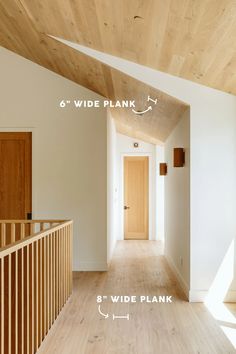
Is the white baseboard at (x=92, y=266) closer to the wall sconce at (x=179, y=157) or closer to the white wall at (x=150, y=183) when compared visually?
the wall sconce at (x=179, y=157)

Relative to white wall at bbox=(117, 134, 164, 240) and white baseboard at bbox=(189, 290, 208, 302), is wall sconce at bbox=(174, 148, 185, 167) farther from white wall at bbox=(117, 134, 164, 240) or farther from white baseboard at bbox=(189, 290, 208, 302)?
white wall at bbox=(117, 134, 164, 240)

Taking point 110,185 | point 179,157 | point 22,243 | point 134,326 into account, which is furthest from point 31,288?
point 110,185

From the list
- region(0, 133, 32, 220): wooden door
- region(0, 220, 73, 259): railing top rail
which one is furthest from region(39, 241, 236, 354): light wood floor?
region(0, 133, 32, 220): wooden door

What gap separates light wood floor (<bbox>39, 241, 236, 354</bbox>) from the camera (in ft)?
10.8

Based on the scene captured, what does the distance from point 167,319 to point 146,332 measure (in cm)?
41

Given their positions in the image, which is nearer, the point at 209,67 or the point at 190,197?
the point at 209,67

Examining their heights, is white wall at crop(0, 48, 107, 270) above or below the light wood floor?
above

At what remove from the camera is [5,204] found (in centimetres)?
623

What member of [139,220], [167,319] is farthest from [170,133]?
[139,220]

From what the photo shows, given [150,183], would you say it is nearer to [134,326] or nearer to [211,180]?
[211,180]

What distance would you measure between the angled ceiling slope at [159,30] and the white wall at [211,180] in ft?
0.74

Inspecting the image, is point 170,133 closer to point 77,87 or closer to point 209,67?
point 77,87

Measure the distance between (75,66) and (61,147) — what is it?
1.44 meters

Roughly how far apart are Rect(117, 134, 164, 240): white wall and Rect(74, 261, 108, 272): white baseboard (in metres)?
3.94
